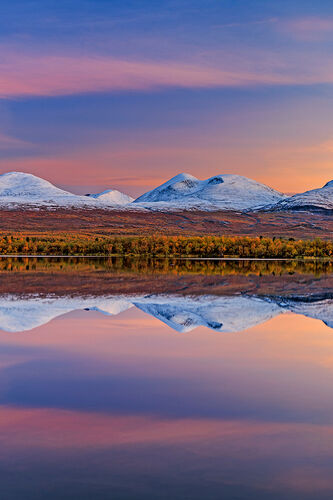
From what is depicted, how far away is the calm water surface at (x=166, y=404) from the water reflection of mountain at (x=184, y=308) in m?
0.09

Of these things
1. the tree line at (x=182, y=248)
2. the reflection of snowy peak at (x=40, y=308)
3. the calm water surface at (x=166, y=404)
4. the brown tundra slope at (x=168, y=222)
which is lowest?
the calm water surface at (x=166, y=404)

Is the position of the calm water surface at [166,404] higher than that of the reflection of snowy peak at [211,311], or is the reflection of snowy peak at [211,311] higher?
the reflection of snowy peak at [211,311]

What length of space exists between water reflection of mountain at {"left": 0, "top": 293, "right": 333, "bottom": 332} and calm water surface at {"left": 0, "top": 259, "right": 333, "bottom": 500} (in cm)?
9

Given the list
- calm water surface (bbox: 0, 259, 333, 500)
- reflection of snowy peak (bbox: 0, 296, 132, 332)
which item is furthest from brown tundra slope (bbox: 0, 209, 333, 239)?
calm water surface (bbox: 0, 259, 333, 500)

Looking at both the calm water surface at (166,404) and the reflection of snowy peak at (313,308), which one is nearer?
the calm water surface at (166,404)

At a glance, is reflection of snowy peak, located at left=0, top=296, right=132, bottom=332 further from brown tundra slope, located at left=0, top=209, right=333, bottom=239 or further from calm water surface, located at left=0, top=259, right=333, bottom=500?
brown tundra slope, located at left=0, top=209, right=333, bottom=239

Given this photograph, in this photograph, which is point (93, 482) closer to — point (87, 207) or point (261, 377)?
point (261, 377)

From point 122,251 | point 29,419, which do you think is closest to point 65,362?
point 29,419

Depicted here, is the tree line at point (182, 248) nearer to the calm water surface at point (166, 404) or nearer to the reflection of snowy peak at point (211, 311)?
the reflection of snowy peak at point (211, 311)

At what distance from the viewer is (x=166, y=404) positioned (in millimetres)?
8766

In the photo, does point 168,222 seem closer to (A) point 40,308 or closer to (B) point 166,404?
(A) point 40,308

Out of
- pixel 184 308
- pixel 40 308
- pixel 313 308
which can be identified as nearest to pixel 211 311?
pixel 184 308

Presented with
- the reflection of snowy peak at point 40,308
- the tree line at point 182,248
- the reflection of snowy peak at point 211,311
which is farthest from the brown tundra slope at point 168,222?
the reflection of snowy peak at point 211,311

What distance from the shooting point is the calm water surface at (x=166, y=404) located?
6145 mm
